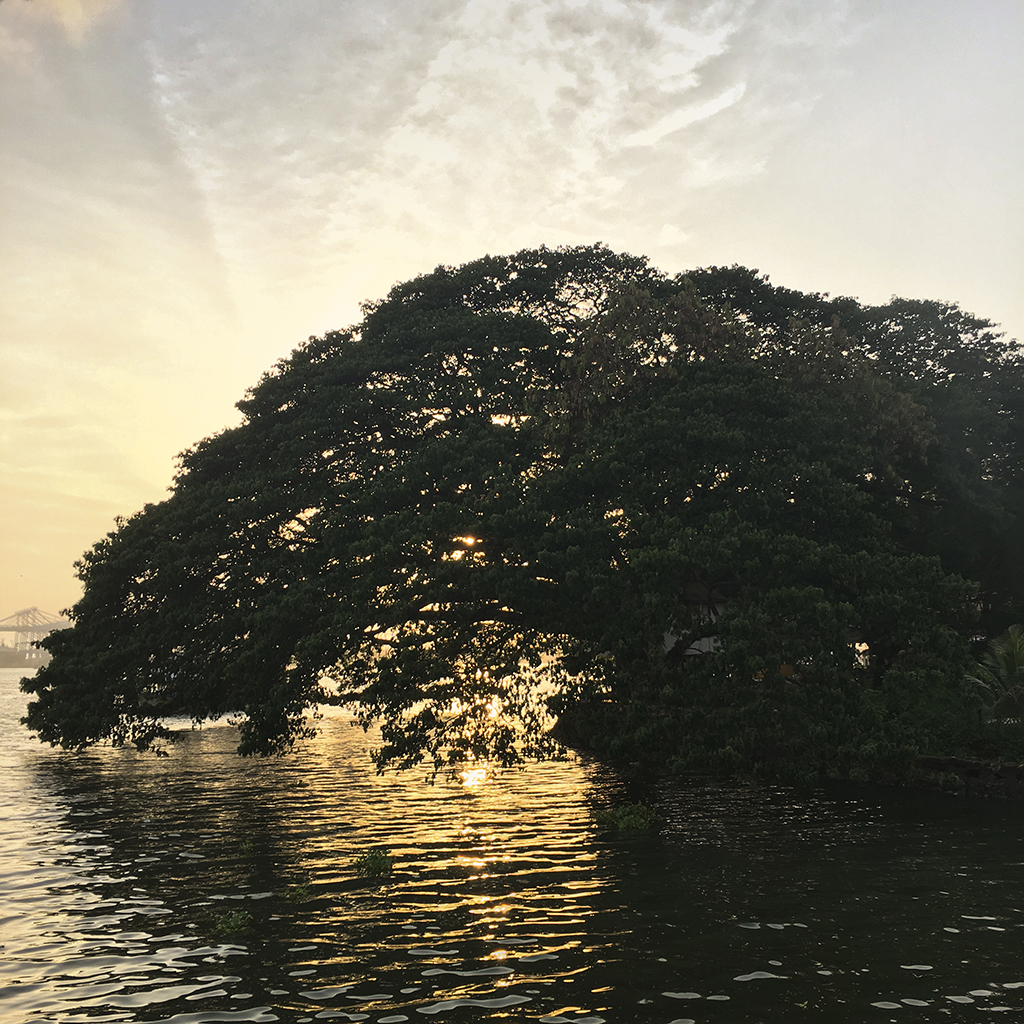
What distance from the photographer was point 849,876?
17.1 m

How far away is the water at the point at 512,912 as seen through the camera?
424 inches

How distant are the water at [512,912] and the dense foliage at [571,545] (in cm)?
321

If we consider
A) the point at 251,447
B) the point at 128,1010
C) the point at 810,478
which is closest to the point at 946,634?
the point at 810,478

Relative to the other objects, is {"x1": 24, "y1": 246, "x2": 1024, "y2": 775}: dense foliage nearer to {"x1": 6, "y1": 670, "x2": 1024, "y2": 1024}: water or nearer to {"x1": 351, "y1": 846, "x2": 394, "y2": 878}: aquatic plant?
{"x1": 6, "y1": 670, "x2": 1024, "y2": 1024}: water

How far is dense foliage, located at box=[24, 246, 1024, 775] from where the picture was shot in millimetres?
24484

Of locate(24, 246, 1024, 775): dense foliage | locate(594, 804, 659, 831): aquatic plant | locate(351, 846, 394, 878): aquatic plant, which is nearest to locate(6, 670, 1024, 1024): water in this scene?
locate(351, 846, 394, 878): aquatic plant

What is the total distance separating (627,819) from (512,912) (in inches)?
322

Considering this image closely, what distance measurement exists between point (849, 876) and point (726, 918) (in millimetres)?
4291

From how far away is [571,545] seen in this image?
25.2 meters

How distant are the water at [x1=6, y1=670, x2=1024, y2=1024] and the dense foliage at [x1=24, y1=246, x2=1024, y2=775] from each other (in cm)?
321

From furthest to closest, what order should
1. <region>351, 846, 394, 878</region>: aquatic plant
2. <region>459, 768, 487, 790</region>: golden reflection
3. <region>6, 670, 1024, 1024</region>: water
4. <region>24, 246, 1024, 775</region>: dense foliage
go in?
1. <region>459, 768, 487, 790</region>: golden reflection
2. <region>24, 246, 1024, 775</region>: dense foliage
3. <region>351, 846, 394, 878</region>: aquatic plant
4. <region>6, 670, 1024, 1024</region>: water

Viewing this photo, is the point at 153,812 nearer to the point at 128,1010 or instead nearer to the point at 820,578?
the point at 128,1010

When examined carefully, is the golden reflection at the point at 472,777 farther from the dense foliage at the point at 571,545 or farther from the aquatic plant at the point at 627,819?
the aquatic plant at the point at 627,819

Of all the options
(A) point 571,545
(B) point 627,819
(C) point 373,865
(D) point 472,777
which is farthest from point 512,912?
(D) point 472,777
